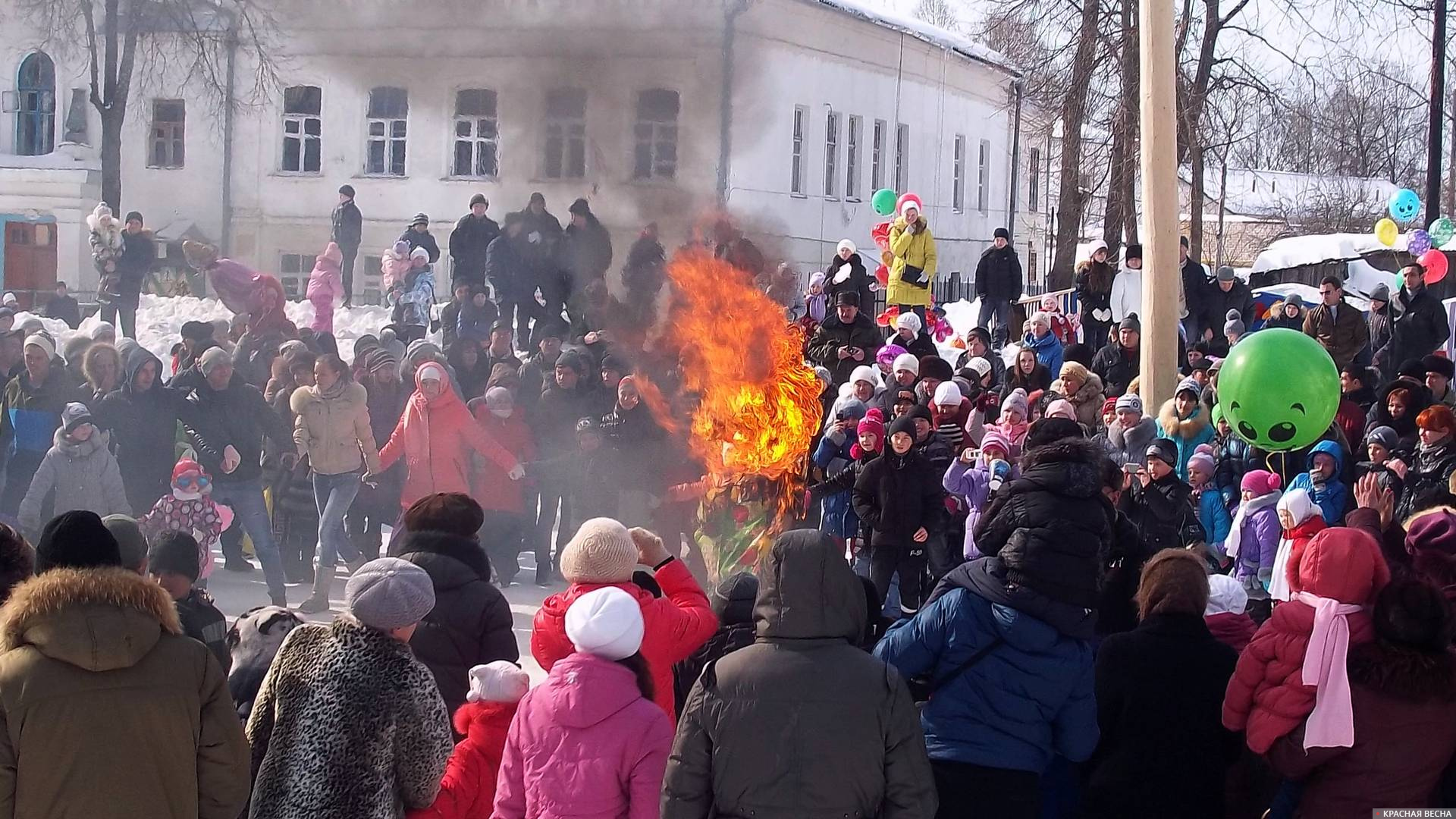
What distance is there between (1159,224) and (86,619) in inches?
299

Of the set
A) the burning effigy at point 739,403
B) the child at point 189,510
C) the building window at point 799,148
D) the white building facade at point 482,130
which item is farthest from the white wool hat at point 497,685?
the building window at point 799,148

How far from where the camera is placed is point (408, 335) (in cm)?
1327

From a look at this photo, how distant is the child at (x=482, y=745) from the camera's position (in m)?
3.76

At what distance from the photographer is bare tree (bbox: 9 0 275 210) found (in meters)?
14.4

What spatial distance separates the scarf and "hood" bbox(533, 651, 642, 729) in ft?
16.3

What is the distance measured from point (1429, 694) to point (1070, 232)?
1816 centimetres

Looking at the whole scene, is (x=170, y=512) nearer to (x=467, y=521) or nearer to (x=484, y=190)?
(x=467, y=521)

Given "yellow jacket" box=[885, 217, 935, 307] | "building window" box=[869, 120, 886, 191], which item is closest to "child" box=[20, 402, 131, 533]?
"yellow jacket" box=[885, 217, 935, 307]

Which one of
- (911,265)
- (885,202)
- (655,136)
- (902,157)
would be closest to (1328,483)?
(911,265)

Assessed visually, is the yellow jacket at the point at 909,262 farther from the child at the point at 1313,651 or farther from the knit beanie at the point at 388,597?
the knit beanie at the point at 388,597

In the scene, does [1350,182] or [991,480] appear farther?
[1350,182]

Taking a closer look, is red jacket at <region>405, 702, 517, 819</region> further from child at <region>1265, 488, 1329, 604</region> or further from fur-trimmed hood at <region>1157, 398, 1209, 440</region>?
fur-trimmed hood at <region>1157, 398, 1209, 440</region>

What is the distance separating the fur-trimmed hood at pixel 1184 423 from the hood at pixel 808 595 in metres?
5.82

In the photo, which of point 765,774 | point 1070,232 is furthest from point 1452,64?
point 765,774
